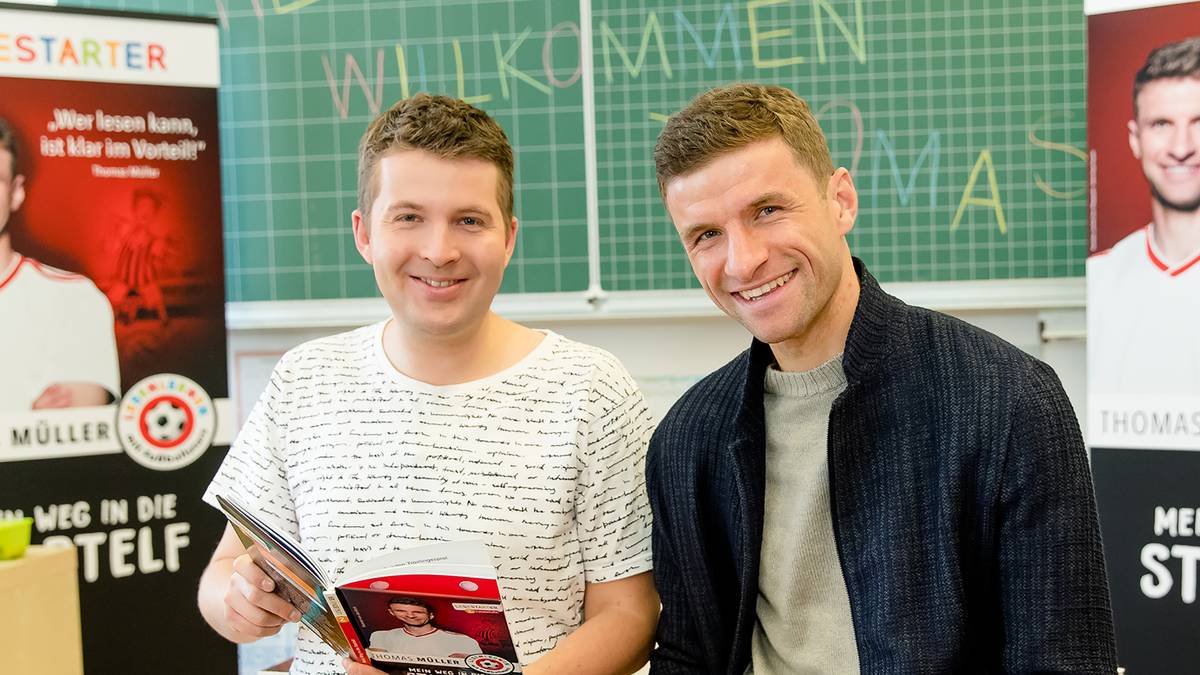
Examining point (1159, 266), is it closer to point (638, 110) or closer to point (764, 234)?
point (638, 110)

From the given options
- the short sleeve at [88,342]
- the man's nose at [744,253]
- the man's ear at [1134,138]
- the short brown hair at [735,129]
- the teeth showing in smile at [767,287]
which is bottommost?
the short sleeve at [88,342]

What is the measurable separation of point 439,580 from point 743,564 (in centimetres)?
45

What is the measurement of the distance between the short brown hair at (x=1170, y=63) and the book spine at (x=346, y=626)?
2.07 m

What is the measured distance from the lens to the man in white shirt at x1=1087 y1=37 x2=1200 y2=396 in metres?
2.44

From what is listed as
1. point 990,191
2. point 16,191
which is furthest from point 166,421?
point 990,191

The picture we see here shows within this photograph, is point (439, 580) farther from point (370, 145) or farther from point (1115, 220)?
point (1115, 220)

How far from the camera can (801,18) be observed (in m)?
2.83

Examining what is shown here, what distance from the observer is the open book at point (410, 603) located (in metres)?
1.25

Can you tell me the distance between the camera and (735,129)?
1.39 m

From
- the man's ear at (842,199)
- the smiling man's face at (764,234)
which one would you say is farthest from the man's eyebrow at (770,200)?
the man's ear at (842,199)

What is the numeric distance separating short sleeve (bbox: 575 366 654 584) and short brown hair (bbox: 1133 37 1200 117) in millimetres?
1568

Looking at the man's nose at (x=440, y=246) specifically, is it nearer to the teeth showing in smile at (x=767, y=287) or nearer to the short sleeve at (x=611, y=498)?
the short sleeve at (x=611, y=498)

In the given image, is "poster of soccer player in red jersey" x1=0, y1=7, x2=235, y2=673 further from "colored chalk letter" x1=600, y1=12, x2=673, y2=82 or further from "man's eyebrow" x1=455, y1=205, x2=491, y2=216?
"man's eyebrow" x1=455, y1=205, x2=491, y2=216

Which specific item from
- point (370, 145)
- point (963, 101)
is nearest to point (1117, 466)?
point (963, 101)
